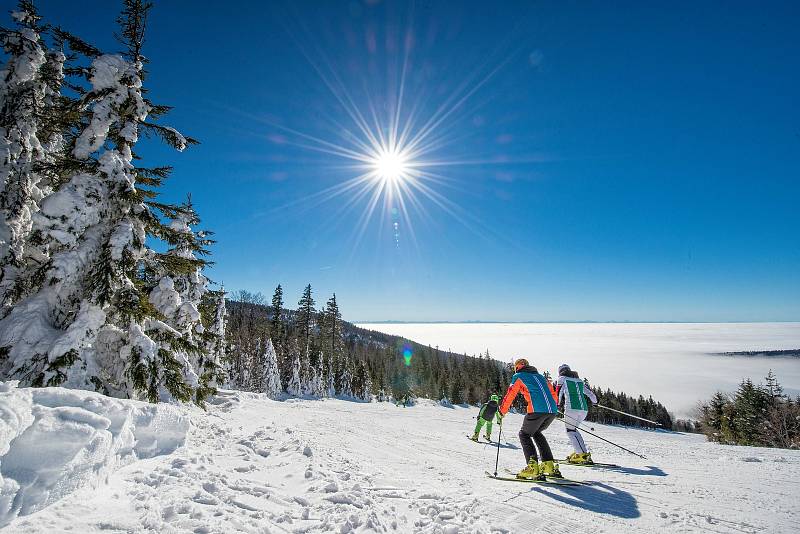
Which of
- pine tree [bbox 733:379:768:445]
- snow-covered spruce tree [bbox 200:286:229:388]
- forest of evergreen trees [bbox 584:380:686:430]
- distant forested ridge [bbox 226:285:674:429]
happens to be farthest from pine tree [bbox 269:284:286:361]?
forest of evergreen trees [bbox 584:380:686:430]

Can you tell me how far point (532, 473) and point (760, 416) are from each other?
44901 millimetres

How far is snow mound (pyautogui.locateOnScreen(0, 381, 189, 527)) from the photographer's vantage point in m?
3.33

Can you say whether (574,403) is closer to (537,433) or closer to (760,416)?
(537,433)

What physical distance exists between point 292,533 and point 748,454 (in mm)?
10784

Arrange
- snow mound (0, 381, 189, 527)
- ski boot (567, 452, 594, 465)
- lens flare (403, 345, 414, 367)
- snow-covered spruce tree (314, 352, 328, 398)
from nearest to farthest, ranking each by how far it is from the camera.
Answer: snow mound (0, 381, 189, 527) < ski boot (567, 452, 594, 465) < snow-covered spruce tree (314, 352, 328, 398) < lens flare (403, 345, 414, 367)

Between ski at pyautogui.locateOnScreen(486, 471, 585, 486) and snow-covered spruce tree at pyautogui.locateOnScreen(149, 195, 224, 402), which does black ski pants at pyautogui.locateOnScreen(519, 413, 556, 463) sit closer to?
ski at pyautogui.locateOnScreen(486, 471, 585, 486)

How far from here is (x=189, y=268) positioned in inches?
394

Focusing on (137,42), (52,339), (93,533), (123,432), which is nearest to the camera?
(93,533)

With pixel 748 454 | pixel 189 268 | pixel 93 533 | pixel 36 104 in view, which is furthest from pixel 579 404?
pixel 36 104

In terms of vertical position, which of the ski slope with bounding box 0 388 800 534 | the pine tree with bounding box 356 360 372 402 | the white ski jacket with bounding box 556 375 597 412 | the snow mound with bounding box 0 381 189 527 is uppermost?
the white ski jacket with bounding box 556 375 597 412

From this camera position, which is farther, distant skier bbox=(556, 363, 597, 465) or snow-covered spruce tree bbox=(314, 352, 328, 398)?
snow-covered spruce tree bbox=(314, 352, 328, 398)

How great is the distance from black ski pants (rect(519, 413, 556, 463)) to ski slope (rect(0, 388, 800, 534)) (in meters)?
0.70

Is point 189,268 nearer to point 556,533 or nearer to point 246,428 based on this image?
point 246,428

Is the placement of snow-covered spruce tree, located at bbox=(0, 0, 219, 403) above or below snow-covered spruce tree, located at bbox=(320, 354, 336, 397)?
above
